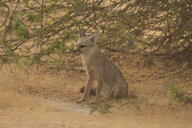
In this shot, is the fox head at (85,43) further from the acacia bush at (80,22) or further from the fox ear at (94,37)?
the acacia bush at (80,22)

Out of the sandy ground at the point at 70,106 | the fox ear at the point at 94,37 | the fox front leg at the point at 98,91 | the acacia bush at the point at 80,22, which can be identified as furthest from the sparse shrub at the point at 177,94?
the fox ear at the point at 94,37

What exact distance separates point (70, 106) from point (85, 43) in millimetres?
1116

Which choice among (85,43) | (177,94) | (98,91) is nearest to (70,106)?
(98,91)

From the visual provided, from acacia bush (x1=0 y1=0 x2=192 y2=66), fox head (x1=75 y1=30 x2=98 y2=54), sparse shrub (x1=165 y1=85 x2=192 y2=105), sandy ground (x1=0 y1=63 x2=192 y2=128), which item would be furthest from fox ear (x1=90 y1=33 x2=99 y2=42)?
sparse shrub (x1=165 y1=85 x2=192 y2=105)

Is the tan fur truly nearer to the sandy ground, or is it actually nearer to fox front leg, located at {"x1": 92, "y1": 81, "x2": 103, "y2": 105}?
fox front leg, located at {"x1": 92, "y1": 81, "x2": 103, "y2": 105}

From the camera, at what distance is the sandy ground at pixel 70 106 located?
299 inches

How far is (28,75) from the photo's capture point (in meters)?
11.0

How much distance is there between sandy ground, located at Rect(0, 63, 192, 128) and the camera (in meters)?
7.60

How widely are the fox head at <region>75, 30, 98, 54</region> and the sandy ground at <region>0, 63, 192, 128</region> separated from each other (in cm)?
86

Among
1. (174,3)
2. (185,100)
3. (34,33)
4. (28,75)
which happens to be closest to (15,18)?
(34,33)

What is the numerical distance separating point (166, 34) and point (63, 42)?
215 cm

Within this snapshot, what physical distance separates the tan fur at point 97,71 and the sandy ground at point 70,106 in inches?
9.3

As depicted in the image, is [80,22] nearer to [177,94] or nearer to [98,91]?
[98,91]

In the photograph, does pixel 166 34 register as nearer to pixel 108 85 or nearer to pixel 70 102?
pixel 108 85
